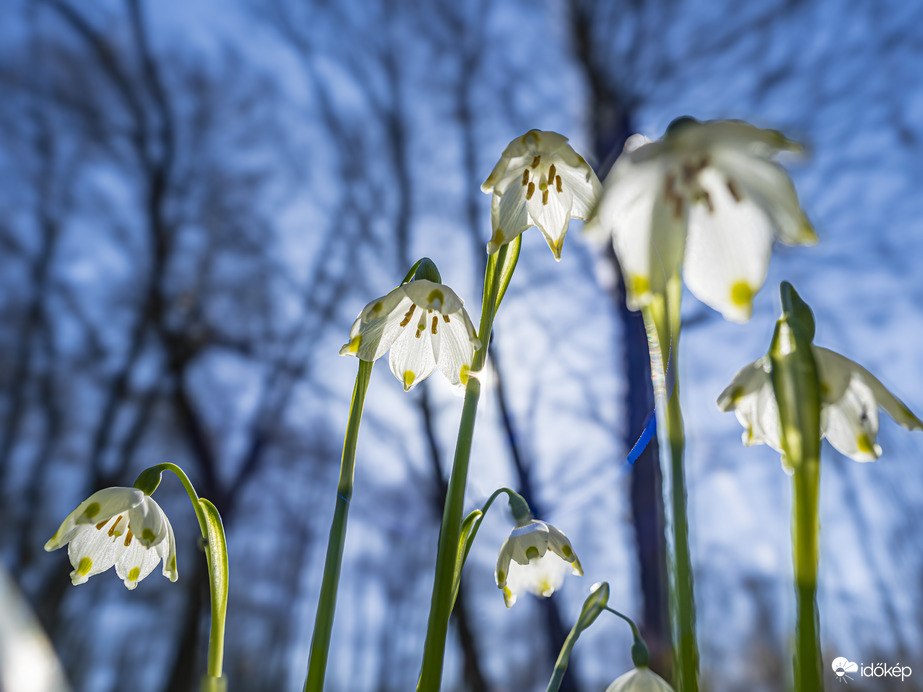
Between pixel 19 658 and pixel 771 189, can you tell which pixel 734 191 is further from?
pixel 19 658

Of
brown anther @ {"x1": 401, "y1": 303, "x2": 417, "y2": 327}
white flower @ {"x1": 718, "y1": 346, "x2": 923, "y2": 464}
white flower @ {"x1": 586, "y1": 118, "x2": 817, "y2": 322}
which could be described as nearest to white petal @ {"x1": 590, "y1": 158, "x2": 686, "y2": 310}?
white flower @ {"x1": 586, "y1": 118, "x2": 817, "y2": 322}

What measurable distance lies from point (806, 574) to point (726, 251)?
19cm

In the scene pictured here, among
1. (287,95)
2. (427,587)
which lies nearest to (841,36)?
(287,95)

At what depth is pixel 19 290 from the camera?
403cm

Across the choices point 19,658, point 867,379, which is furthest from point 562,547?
point 19,658

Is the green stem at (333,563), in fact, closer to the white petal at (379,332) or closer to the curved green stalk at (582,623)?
the white petal at (379,332)

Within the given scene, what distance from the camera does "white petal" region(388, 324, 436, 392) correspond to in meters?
0.65

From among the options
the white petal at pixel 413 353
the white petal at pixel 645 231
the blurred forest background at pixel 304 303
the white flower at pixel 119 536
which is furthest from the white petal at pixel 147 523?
the blurred forest background at pixel 304 303

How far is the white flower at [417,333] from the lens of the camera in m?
0.54

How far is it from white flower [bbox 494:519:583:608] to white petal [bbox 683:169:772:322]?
317 millimetres

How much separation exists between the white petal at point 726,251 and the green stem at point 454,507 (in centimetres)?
17

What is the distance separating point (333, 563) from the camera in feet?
1.53

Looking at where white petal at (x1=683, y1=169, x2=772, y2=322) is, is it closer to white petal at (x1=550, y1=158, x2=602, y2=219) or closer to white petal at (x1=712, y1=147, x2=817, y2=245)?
white petal at (x1=712, y1=147, x2=817, y2=245)

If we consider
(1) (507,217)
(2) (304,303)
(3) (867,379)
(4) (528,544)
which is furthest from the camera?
(2) (304,303)
